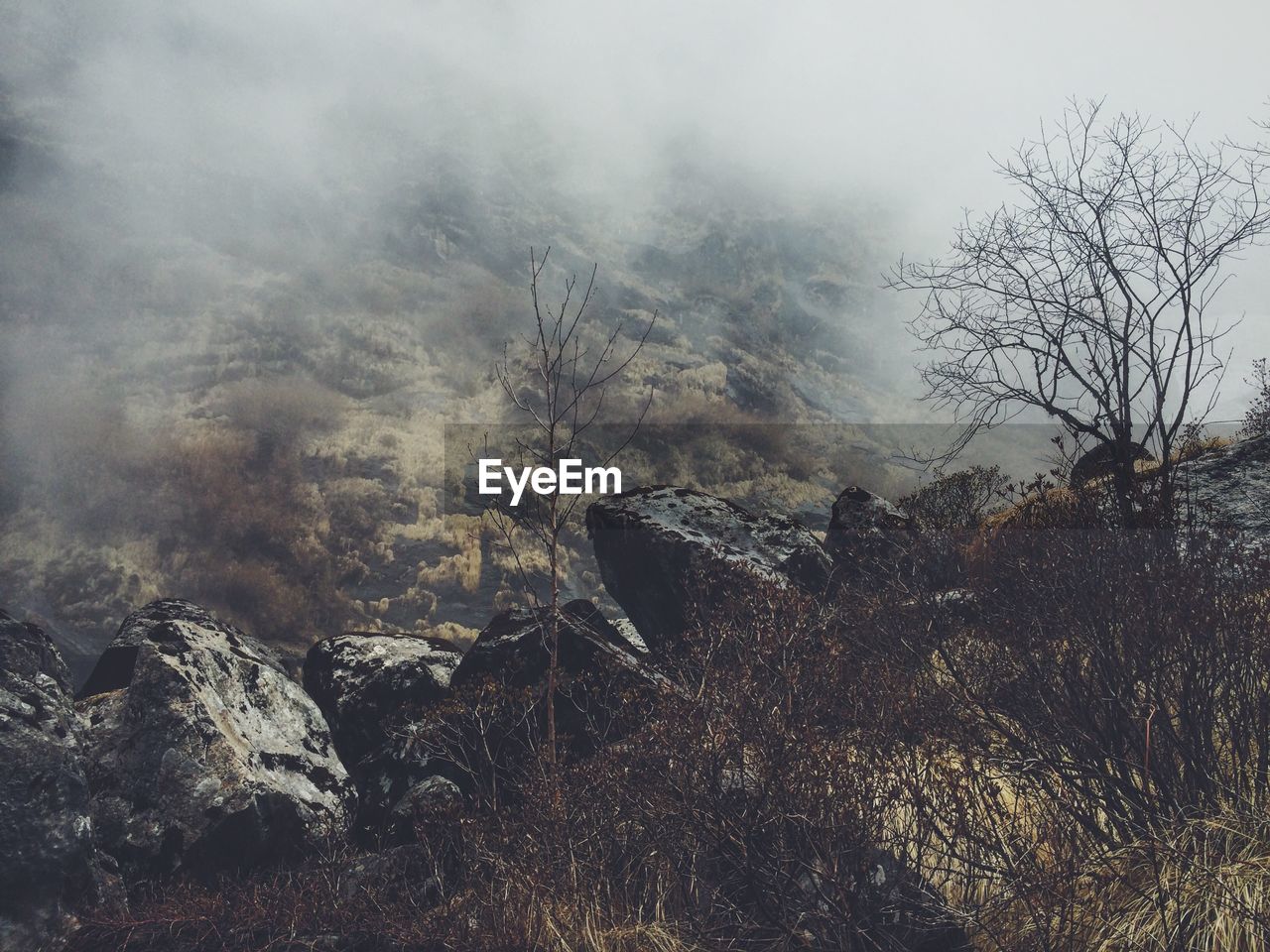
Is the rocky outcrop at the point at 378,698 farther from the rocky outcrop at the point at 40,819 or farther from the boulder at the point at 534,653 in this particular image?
the rocky outcrop at the point at 40,819

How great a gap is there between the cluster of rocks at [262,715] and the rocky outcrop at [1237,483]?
2.42 meters

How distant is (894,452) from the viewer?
35.0m

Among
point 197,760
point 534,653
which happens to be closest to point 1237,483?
point 534,653

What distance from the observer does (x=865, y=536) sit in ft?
23.7

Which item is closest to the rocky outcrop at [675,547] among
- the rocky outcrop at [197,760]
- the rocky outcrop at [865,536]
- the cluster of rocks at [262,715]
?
the cluster of rocks at [262,715]

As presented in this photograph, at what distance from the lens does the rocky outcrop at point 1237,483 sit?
5934mm

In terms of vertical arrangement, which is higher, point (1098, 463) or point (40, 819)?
point (1098, 463)

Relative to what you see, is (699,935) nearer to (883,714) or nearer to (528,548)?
(883,714)

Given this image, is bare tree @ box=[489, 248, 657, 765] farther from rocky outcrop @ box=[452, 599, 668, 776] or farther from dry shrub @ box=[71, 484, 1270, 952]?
dry shrub @ box=[71, 484, 1270, 952]

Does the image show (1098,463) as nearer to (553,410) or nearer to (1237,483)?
(1237,483)

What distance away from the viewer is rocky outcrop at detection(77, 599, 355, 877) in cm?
441

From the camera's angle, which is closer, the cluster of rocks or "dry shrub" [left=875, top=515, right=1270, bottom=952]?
"dry shrub" [left=875, top=515, right=1270, bottom=952]

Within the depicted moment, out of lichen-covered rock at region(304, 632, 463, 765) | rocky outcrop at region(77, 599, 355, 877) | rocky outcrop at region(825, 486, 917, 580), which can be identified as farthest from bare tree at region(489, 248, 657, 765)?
rocky outcrop at region(825, 486, 917, 580)

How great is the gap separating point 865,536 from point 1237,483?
2982mm
